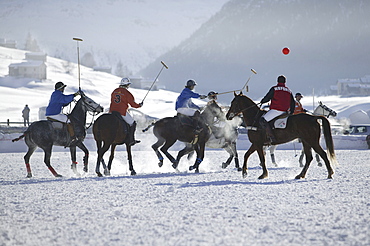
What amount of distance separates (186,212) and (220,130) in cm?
798

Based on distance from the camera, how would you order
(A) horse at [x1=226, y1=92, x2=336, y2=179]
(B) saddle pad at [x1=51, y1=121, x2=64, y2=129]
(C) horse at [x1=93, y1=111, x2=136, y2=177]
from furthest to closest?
(C) horse at [x1=93, y1=111, x2=136, y2=177] < (B) saddle pad at [x1=51, y1=121, x2=64, y2=129] < (A) horse at [x1=226, y1=92, x2=336, y2=179]

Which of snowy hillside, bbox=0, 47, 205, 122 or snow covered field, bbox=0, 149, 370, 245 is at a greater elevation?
snowy hillside, bbox=0, 47, 205, 122

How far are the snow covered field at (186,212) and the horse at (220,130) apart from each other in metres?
3.36

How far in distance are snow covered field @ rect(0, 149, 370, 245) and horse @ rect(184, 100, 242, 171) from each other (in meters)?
3.36

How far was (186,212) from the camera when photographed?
7.72m

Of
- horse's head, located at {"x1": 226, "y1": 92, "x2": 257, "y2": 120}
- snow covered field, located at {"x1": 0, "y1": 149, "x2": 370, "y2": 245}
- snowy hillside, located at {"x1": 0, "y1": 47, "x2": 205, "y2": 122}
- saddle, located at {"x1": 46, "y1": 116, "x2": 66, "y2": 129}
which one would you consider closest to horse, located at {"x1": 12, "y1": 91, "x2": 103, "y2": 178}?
saddle, located at {"x1": 46, "y1": 116, "x2": 66, "y2": 129}

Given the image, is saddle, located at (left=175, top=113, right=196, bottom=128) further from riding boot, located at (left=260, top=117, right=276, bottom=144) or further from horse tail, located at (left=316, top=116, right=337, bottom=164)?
horse tail, located at (left=316, top=116, right=337, bottom=164)

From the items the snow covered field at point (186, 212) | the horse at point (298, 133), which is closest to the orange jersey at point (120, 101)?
the snow covered field at point (186, 212)

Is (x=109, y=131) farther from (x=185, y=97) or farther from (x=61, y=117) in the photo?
(x=185, y=97)

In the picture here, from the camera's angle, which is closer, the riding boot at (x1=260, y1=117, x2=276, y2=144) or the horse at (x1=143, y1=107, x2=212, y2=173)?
the riding boot at (x1=260, y1=117, x2=276, y2=144)

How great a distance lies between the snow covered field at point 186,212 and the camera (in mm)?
6223

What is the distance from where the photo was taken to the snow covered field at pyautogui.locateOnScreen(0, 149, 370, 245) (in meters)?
6.22

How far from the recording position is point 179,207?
8.16 m

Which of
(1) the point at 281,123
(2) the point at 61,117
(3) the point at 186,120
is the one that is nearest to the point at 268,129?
(1) the point at 281,123
